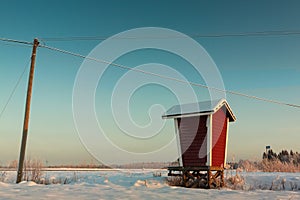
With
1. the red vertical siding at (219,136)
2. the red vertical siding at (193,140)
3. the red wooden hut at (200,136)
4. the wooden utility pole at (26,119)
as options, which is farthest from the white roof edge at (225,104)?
the wooden utility pole at (26,119)

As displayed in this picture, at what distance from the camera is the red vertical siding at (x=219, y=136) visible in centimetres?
1523

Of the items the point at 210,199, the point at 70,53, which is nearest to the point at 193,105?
the point at 70,53

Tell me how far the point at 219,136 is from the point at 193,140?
1731 mm

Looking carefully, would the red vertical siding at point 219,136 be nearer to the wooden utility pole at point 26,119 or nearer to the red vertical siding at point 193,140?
the red vertical siding at point 193,140

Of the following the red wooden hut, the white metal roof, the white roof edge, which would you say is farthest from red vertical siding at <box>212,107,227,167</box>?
the white metal roof

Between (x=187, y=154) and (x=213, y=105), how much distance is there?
3025 millimetres

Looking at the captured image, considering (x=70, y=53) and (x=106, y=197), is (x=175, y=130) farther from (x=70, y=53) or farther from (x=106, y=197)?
(x=106, y=197)

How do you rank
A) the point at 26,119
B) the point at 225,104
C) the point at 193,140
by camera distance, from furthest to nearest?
the point at 225,104 → the point at 193,140 → the point at 26,119

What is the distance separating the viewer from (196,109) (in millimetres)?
15539

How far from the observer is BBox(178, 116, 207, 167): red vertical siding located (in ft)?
49.0

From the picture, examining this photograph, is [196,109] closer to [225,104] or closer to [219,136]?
[219,136]

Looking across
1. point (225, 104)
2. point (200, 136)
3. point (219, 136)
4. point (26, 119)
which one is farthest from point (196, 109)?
point (26, 119)

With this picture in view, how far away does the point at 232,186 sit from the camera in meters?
15.2

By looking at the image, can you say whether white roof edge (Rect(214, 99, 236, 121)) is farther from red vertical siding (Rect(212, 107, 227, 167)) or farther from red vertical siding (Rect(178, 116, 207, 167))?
red vertical siding (Rect(178, 116, 207, 167))
